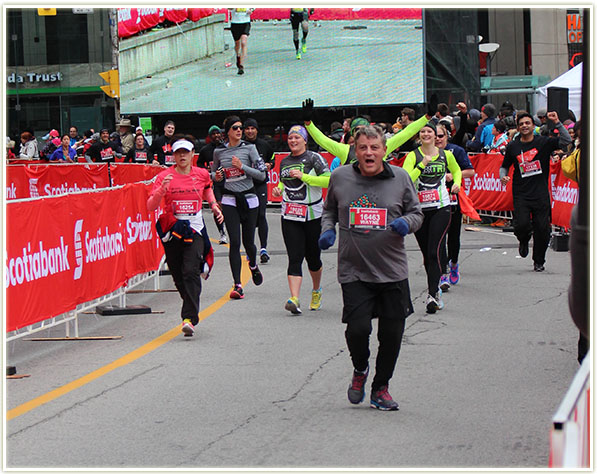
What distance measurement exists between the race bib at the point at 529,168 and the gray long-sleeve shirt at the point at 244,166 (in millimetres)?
3390

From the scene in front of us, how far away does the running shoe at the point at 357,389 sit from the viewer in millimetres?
6977

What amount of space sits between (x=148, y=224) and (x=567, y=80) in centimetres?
1729

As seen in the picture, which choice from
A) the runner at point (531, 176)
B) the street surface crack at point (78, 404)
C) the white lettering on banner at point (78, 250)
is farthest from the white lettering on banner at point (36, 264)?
the runner at point (531, 176)

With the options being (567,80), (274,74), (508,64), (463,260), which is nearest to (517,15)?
(508,64)

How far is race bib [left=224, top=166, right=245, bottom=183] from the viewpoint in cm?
1209

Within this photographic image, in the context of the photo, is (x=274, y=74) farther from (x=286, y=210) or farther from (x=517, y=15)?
(x=517, y=15)

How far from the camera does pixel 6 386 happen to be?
25.7ft

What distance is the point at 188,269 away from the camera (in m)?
9.72

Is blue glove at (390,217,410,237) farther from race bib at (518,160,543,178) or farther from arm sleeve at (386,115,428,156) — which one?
race bib at (518,160,543,178)

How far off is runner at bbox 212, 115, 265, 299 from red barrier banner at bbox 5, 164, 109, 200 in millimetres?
10847

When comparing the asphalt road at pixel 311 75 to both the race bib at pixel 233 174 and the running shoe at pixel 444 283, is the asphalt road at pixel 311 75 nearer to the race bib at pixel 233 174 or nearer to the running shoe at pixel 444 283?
the running shoe at pixel 444 283

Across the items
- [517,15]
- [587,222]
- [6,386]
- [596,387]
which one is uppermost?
[517,15]

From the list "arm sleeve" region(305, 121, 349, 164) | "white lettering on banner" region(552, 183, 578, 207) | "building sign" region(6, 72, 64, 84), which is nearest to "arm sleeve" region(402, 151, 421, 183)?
"arm sleeve" region(305, 121, 349, 164)

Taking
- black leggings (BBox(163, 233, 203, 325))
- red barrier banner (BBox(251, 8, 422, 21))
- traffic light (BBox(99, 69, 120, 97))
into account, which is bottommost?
black leggings (BBox(163, 233, 203, 325))
